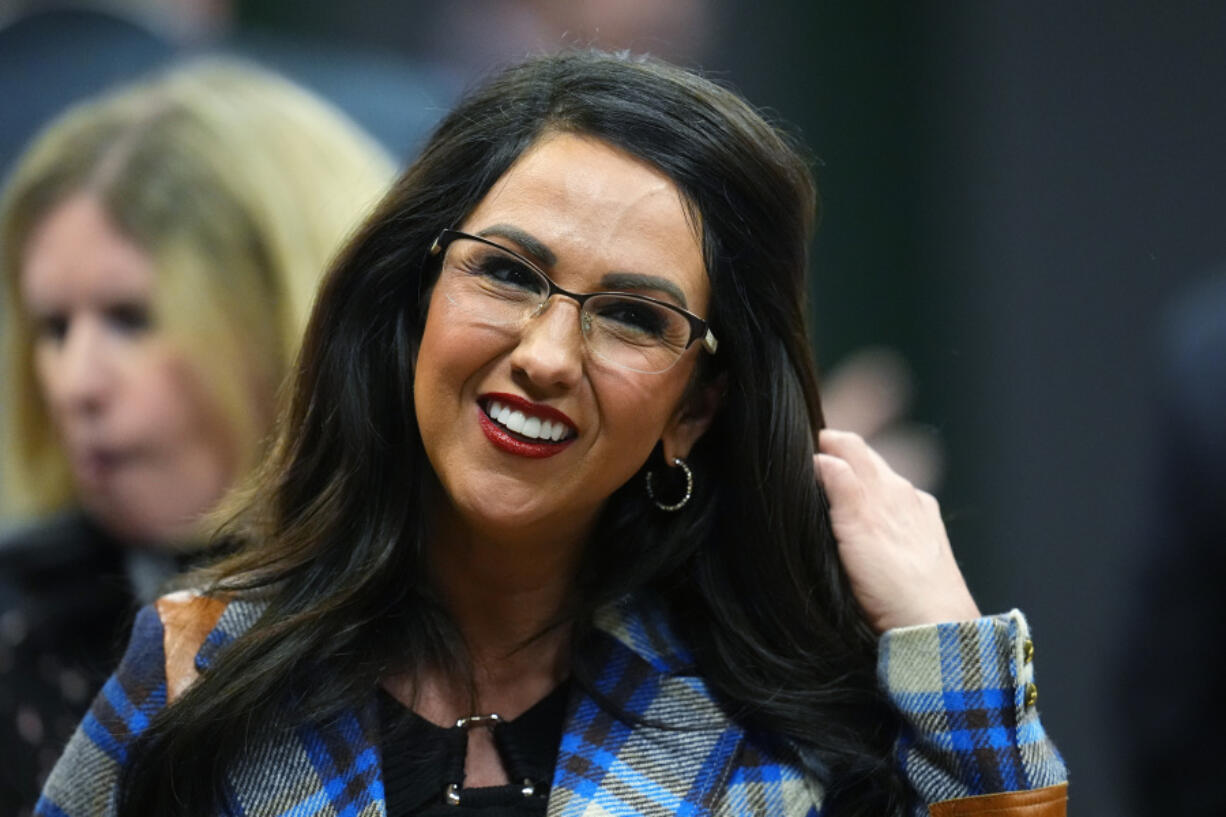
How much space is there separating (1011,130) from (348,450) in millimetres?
2491

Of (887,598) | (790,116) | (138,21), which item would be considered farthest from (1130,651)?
(138,21)

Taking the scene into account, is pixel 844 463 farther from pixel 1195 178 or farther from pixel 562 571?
pixel 1195 178

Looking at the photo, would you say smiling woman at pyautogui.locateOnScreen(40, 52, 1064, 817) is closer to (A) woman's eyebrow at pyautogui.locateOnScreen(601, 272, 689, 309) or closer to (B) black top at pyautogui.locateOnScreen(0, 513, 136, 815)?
(A) woman's eyebrow at pyautogui.locateOnScreen(601, 272, 689, 309)

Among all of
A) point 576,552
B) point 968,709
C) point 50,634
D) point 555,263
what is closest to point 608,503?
point 576,552

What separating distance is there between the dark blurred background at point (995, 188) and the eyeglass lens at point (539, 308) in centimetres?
166

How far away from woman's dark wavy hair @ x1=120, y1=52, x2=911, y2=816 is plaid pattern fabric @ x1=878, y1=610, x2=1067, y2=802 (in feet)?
0.25

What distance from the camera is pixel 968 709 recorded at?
2.00 m

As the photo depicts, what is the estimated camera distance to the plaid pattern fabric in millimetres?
1986

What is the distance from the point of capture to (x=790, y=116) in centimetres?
420

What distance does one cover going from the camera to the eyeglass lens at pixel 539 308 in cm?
189

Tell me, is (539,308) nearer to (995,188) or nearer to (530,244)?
(530,244)

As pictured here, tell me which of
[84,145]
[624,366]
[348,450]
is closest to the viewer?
[624,366]

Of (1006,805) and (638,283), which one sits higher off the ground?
(638,283)

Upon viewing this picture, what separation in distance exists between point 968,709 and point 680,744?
35 cm
